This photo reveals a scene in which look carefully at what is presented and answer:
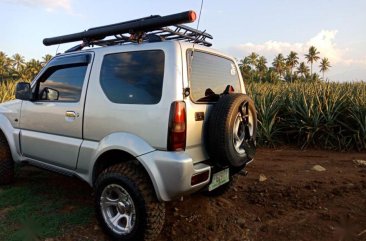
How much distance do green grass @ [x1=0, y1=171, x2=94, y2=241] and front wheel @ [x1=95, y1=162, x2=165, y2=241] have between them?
1.90 ft

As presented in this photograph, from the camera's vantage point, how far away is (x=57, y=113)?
3.89m

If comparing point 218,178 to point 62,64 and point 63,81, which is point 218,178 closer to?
point 63,81

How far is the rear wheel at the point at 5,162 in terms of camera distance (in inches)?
183

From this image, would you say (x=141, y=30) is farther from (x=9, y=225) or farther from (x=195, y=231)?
(x=9, y=225)

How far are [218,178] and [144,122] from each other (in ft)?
3.24

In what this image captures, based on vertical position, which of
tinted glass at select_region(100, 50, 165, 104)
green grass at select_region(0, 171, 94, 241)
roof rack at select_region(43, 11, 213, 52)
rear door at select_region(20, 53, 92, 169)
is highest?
roof rack at select_region(43, 11, 213, 52)

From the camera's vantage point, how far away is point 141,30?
3521 mm

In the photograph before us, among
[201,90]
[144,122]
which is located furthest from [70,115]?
[201,90]

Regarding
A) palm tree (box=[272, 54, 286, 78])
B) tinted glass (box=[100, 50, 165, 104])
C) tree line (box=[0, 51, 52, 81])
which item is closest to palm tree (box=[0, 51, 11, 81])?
tree line (box=[0, 51, 52, 81])

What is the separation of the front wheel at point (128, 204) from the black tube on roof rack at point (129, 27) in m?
1.39

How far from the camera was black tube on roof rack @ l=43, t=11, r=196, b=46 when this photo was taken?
306 centimetres

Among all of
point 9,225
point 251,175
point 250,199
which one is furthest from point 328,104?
point 9,225

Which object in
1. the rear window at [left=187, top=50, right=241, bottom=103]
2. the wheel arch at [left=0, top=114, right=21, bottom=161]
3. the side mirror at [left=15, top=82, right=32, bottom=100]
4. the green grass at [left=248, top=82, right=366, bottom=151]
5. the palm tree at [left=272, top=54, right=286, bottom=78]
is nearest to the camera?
the rear window at [left=187, top=50, right=241, bottom=103]

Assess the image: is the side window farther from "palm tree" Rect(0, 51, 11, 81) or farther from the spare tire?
"palm tree" Rect(0, 51, 11, 81)
